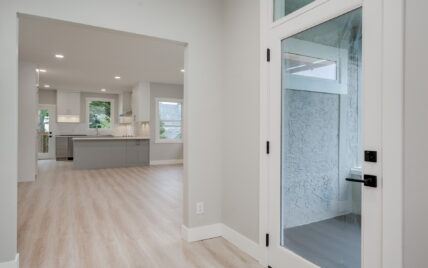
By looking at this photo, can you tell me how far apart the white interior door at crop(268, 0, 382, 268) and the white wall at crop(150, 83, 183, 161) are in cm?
716

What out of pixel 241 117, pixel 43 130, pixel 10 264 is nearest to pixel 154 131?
pixel 43 130

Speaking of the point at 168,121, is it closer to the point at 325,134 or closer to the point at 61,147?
the point at 61,147

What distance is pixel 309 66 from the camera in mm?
2123

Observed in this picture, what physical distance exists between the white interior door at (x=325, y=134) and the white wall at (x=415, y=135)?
6.0 inches

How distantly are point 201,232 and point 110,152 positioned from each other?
610 cm

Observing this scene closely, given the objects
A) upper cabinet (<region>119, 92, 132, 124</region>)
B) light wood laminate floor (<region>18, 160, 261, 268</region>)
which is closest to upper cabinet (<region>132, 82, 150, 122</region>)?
upper cabinet (<region>119, 92, 132, 124</region>)

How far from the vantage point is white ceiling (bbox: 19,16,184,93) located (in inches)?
174

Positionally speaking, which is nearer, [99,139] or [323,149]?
[323,149]

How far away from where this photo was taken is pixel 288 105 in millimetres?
2266

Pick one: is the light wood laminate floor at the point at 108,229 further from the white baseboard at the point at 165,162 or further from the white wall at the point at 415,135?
the white baseboard at the point at 165,162

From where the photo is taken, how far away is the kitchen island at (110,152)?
7.86 m

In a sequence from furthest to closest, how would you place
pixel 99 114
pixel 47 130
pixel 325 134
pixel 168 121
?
pixel 99 114
pixel 47 130
pixel 168 121
pixel 325 134

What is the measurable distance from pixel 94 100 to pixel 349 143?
36.5 ft

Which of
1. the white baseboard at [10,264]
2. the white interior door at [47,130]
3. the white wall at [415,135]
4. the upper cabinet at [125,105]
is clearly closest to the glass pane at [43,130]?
the white interior door at [47,130]
